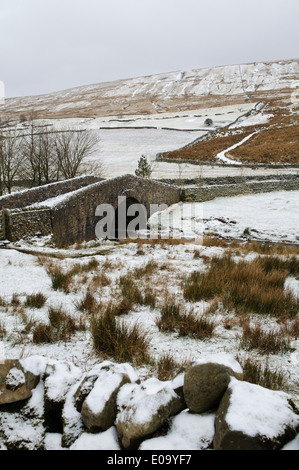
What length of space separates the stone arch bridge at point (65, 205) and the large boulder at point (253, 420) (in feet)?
31.4

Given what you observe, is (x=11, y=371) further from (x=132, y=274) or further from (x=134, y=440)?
(x=132, y=274)

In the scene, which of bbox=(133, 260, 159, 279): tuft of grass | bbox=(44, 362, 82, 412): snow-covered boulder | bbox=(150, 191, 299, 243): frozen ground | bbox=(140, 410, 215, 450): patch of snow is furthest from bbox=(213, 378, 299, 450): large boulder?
bbox=(150, 191, 299, 243): frozen ground

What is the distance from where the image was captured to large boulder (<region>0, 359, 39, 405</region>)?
7.53ft

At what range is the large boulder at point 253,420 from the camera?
1.57 m

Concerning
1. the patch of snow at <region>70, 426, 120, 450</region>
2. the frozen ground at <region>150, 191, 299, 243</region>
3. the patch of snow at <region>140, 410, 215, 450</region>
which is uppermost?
the patch of snow at <region>140, 410, 215, 450</region>

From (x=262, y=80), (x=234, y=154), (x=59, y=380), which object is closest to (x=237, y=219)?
(x=59, y=380)

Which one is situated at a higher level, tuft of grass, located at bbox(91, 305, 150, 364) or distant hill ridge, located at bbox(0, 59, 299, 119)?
distant hill ridge, located at bbox(0, 59, 299, 119)

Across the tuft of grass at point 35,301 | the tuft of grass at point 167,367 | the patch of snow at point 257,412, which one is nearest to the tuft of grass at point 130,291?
the tuft of grass at point 35,301

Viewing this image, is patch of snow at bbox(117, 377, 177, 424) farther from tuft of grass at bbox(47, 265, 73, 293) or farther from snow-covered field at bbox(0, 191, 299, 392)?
tuft of grass at bbox(47, 265, 73, 293)

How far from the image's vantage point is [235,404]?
1.73 m

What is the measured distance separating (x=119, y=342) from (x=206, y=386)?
1.55 meters

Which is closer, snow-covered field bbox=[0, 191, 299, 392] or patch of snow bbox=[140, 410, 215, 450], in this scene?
patch of snow bbox=[140, 410, 215, 450]

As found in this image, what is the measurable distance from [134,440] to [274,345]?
207 cm

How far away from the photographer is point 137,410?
6.19ft
